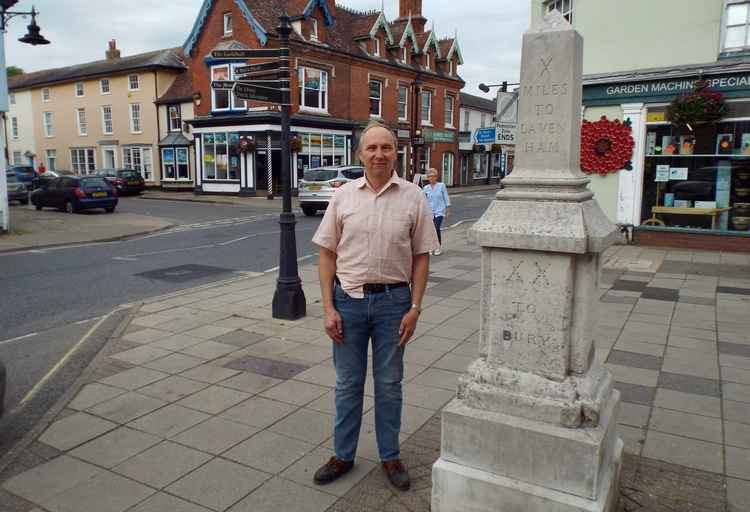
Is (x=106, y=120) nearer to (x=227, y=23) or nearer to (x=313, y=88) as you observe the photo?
(x=227, y=23)

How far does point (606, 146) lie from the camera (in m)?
13.7

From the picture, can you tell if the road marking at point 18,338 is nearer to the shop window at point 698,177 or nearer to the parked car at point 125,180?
the shop window at point 698,177

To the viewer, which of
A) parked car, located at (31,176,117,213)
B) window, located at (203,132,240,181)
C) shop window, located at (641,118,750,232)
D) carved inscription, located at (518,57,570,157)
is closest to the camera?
carved inscription, located at (518,57,570,157)

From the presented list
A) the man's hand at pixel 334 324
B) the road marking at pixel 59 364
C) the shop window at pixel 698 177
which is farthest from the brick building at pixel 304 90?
the man's hand at pixel 334 324

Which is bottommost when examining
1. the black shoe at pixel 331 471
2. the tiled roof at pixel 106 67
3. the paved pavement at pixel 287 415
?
the paved pavement at pixel 287 415

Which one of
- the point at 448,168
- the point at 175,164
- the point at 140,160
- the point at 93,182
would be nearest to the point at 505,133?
the point at 93,182

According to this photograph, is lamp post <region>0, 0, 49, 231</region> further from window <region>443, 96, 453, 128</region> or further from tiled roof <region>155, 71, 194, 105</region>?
window <region>443, 96, 453, 128</region>

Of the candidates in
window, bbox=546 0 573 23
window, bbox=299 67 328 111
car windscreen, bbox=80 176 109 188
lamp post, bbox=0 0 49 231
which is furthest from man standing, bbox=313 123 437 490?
window, bbox=299 67 328 111

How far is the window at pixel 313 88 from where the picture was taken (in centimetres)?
3177

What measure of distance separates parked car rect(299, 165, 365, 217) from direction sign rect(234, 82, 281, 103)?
44.4 feet

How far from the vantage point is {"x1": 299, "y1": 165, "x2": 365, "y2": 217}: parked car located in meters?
21.3

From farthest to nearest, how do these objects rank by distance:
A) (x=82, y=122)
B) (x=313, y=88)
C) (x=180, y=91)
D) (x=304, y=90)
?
(x=82, y=122), (x=180, y=91), (x=313, y=88), (x=304, y=90)

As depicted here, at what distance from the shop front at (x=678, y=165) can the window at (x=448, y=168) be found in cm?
2933

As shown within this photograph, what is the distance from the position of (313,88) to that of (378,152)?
1204 inches
